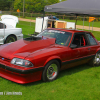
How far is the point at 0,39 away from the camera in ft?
26.3

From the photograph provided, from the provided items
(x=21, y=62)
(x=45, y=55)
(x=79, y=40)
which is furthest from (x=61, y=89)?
(x=79, y=40)

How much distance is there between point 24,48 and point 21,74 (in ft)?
2.72

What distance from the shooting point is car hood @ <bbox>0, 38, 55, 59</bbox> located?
12.9 ft

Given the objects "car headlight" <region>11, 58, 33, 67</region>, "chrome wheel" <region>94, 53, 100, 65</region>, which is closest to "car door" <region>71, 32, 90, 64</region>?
"chrome wheel" <region>94, 53, 100, 65</region>

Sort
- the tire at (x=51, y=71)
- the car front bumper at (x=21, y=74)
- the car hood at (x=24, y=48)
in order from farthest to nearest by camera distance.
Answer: the tire at (x=51, y=71) → the car hood at (x=24, y=48) → the car front bumper at (x=21, y=74)

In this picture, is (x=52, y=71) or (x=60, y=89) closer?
(x=60, y=89)

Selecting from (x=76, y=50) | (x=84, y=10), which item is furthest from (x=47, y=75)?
(x=84, y=10)

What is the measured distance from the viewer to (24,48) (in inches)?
166

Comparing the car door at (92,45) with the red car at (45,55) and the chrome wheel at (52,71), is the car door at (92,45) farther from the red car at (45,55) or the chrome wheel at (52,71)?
the chrome wheel at (52,71)

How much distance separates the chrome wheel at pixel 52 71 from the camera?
420 cm

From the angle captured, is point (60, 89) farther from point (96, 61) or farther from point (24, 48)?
point (96, 61)

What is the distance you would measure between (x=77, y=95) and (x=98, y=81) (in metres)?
1.24

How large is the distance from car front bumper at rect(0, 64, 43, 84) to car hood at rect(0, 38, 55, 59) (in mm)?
324

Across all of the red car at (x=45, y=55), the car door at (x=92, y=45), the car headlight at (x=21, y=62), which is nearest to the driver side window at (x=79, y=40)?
the red car at (x=45, y=55)
